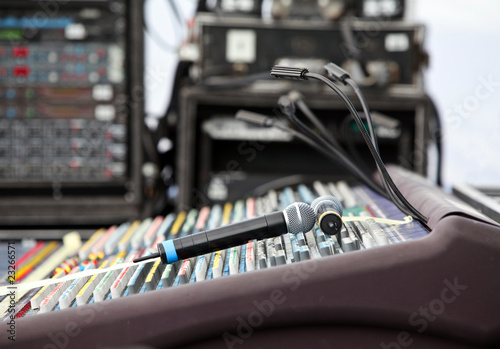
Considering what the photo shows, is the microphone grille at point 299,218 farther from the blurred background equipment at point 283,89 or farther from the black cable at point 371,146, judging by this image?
the blurred background equipment at point 283,89

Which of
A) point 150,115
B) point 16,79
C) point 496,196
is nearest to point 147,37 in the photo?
point 150,115

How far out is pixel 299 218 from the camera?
48cm

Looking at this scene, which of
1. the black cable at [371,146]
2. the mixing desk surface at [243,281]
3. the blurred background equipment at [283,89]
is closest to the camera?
the mixing desk surface at [243,281]

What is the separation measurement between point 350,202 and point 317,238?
22cm

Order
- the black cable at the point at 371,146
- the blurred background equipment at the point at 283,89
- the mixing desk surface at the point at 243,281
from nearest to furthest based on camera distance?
1. the mixing desk surface at the point at 243,281
2. the black cable at the point at 371,146
3. the blurred background equipment at the point at 283,89

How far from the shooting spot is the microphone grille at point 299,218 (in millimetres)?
475

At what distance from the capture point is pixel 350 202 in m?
0.69

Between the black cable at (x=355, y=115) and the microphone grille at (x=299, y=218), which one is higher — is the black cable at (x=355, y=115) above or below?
above

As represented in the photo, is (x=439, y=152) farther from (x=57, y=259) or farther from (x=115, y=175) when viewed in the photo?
(x=57, y=259)

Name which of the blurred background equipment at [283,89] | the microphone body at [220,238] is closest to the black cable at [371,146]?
the microphone body at [220,238]

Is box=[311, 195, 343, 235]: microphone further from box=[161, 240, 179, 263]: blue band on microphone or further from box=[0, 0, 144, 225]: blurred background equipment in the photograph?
box=[0, 0, 144, 225]: blurred background equipment

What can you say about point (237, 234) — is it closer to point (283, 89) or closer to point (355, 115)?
point (355, 115)

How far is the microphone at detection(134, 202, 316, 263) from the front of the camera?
46 cm

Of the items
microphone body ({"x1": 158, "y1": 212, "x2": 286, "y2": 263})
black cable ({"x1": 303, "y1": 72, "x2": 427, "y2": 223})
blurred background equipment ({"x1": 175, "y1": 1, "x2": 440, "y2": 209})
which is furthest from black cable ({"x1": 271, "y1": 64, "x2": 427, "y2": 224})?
blurred background equipment ({"x1": 175, "y1": 1, "x2": 440, "y2": 209})
